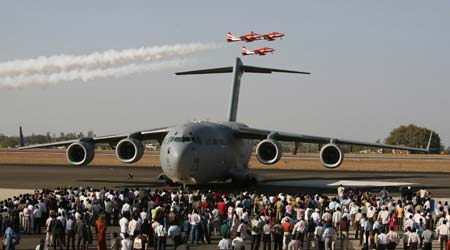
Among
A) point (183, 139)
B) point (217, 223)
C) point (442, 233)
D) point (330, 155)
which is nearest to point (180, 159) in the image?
point (183, 139)

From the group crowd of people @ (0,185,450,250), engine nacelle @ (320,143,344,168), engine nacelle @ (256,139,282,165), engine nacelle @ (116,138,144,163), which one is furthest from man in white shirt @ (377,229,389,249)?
engine nacelle @ (116,138,144,163)

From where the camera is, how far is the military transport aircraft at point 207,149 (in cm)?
3170

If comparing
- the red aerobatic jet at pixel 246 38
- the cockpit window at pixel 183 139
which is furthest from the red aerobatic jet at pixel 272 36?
the cockpit window at pixel 183 139

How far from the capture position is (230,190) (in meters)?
34.9

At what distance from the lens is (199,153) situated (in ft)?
105

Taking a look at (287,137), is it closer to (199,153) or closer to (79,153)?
(199,153)

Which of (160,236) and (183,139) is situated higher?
(183,139)

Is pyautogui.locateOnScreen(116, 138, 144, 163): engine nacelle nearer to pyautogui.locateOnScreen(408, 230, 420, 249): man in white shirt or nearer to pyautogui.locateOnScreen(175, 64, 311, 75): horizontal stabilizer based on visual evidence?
pyautogui.locateOnScreen(175, 64, 311, 75): horizontal stabilizer

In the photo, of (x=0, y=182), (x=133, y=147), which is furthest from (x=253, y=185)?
(x=0, y=182)

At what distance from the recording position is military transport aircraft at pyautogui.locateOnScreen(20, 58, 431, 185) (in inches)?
1248

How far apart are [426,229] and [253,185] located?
21751 millimetres

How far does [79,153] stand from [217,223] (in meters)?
19.2

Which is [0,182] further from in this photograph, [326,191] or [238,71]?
[326,191]

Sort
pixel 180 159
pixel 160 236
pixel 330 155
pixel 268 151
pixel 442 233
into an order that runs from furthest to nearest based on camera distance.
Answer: pixel 330 155
pixel 268 151
pixel 180 159
pixel 442 233
pixel 160 236
